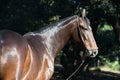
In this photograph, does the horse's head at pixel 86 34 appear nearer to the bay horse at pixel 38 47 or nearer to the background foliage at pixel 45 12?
the bay horse at pixel 38 47

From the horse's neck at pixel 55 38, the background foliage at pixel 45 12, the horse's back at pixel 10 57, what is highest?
the background foliage at pixel 45 12

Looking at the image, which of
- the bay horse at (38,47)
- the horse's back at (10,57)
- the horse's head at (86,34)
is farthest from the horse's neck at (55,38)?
the horse's back at (10,57)

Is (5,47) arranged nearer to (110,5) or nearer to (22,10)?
(110,5)

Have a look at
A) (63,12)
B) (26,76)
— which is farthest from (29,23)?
(26,76)

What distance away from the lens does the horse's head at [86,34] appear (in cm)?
621

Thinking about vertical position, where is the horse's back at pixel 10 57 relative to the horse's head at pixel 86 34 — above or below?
below

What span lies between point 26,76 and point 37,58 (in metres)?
0.41

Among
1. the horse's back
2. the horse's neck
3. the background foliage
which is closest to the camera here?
the horse's back

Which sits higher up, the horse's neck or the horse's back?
the horse's neck

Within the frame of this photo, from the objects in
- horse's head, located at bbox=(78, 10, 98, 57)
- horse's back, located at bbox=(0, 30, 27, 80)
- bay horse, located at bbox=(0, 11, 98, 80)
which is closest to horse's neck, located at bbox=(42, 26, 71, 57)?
bay horse, located at bbox=(0, 11, 98, 80)

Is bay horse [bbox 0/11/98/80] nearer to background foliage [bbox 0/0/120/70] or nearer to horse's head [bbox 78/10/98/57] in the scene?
horse's head [bbox 78/10/98/57]

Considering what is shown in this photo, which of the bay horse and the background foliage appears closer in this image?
the bay horse

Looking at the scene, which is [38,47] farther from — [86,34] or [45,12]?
[45,12]

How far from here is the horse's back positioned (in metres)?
4.73
